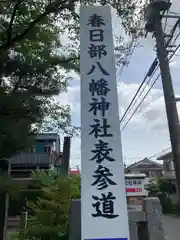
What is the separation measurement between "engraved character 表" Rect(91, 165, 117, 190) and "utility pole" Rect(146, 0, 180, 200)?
3.45m

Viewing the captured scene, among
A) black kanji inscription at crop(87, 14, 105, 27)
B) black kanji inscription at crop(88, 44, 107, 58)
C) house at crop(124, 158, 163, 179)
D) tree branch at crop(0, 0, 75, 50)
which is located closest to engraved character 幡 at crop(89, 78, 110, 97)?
black kanji inscription at crop(88, 44, 107, 58)

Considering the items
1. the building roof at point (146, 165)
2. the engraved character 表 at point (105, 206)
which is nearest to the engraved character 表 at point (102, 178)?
the engraved character 表 at point (105, 206)

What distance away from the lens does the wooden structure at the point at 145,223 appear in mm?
2709

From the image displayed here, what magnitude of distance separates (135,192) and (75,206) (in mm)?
4006

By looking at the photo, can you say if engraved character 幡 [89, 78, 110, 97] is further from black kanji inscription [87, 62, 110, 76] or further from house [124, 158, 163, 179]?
house [124, 158, 163, 179]

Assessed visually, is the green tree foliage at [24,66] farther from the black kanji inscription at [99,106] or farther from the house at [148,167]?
the house at [148,167]

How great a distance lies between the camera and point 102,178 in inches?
90.9

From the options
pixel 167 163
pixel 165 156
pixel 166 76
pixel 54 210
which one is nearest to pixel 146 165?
pixel 167 163

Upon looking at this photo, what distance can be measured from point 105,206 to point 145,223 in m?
0.78

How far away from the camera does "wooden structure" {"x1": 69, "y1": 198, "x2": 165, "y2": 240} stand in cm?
271

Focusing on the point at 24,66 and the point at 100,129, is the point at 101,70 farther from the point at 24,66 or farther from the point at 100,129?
the point at 24,66

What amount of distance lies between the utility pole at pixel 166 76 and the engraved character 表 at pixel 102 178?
3451 millimetres

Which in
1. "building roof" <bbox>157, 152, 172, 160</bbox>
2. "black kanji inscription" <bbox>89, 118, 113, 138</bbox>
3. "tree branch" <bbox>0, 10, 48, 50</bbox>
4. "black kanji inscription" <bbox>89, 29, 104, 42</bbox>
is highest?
"building roof" <bbox>157, 152, 172, 160</bbox>

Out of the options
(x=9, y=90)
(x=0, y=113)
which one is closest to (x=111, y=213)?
(x=0, y=113)
